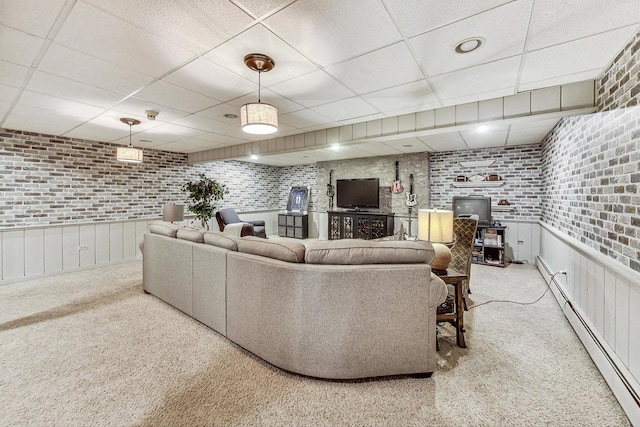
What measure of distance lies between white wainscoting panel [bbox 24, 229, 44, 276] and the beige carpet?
195 cm

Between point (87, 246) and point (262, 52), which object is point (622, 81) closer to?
point (262, 52)

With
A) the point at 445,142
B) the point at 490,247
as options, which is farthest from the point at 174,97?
the point at 490,247

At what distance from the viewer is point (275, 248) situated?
2.15 meters

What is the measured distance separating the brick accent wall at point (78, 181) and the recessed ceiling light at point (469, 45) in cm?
608

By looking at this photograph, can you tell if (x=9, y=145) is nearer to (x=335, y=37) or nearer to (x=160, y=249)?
(x=160, y=249)

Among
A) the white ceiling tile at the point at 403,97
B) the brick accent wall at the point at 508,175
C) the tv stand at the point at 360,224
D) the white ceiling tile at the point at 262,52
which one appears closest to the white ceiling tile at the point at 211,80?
the white ceiling tile at the point at 262,52

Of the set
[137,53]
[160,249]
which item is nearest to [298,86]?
[137,53]

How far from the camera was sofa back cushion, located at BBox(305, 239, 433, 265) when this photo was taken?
76.0 inches

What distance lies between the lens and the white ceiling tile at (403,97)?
271cm

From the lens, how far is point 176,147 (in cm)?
576

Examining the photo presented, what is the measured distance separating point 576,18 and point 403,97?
4.85ft

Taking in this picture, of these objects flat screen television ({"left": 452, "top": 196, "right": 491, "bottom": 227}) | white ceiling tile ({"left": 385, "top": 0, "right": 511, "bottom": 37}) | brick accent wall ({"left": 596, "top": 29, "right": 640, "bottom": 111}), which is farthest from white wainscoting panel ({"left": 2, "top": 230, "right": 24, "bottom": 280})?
flat screen television ({"left": 452, "top": 196, "right": 491, "bottom": 227})

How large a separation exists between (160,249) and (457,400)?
10.8 ft

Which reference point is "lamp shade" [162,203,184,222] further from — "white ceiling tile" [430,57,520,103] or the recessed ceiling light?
the recessed ceiling light
